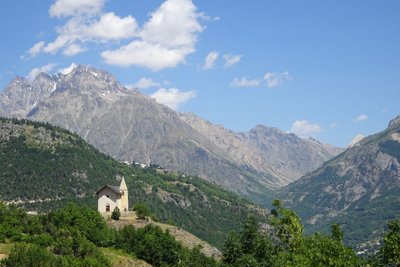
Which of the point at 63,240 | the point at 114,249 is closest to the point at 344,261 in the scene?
the point at 63,240

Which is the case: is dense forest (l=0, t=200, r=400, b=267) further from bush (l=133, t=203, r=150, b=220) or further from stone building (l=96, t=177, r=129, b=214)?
stone building (l=96, t=177, r=129, b=214)

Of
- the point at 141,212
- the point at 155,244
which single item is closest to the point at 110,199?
the point at 141,212

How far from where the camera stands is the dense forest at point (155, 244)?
73062 millimetres

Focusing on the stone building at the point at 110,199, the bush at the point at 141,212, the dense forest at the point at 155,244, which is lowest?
the dense forest at the point at 155,244

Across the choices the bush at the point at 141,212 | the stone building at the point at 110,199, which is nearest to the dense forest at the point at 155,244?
the bush at the point at 141,212

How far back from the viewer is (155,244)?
408 ft

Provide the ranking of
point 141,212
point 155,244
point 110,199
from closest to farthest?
point 155,244
point 141,212
point 110,199

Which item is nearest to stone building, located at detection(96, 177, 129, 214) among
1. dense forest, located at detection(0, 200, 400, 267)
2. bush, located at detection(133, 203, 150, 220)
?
bush, located at detection(133, 203, 150, 220)

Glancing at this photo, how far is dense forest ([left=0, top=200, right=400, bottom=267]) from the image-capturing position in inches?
2876

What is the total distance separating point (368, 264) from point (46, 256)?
5230 centimetres

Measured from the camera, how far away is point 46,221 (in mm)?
123562

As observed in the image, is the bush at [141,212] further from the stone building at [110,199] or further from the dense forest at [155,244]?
the dense forest at [155,244]

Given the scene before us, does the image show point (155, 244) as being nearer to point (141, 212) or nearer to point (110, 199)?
point (141, 212)

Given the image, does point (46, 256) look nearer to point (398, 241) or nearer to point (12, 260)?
point (12, 260)
